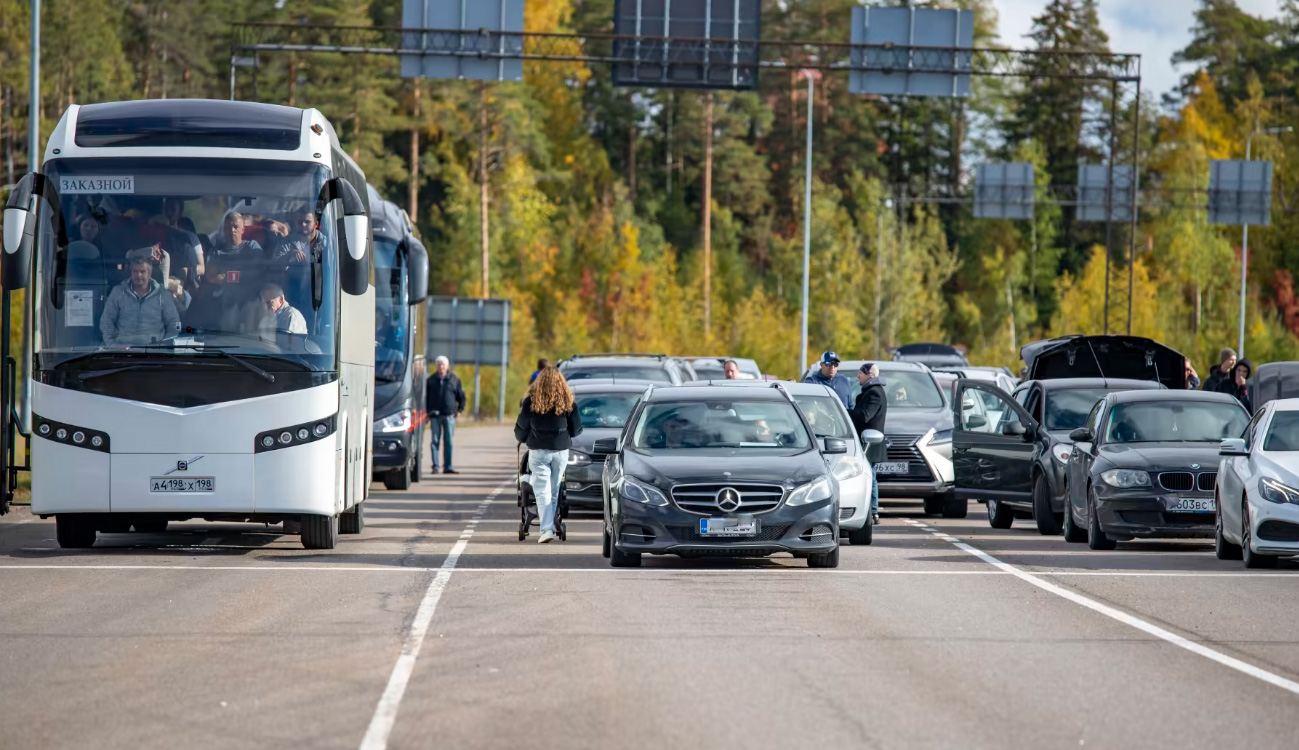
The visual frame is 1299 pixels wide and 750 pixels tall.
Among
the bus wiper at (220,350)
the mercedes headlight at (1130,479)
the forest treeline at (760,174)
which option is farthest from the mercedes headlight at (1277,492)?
the forest treeline at (760,174)

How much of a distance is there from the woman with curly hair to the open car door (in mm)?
4943

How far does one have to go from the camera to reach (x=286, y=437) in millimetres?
18078

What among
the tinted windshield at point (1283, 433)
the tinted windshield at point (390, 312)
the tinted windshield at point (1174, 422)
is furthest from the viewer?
the tinted windshield at point (390, 312)

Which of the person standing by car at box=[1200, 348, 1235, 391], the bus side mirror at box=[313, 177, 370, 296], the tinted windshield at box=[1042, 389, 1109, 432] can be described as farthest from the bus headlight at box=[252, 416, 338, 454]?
the person standing by car at box=[1200, 348, 1235, 391]

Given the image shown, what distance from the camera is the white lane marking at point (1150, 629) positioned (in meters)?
11.1

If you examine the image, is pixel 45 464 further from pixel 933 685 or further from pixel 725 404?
pixel 933 685

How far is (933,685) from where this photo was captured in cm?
1067

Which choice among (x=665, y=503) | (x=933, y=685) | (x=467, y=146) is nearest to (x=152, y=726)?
(x=933, y=685)

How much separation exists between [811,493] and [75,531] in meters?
6.80

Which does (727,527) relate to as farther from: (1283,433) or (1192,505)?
(1192,505)

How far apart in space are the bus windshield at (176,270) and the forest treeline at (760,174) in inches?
2102

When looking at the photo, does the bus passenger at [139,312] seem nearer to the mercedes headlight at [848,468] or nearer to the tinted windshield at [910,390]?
the mercedes headlight at [848,468]

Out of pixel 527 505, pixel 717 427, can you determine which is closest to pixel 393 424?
pixel 527 505

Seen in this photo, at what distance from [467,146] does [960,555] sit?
262 ft
